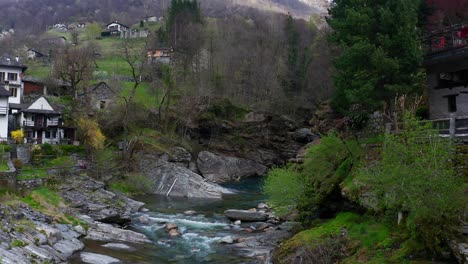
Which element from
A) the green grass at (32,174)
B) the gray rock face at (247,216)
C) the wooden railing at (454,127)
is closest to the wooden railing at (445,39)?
the wooden railing at (454,127)

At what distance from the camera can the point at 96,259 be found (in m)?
21.9

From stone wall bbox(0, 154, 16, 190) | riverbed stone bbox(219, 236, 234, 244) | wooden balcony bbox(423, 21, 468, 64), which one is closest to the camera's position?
riverbed stone bbox(219, 236, 234, 244)

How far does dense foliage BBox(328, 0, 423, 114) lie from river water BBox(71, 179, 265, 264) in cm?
1293

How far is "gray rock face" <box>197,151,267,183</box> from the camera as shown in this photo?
62406mm

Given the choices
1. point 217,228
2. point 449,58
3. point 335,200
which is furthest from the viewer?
point 217,228

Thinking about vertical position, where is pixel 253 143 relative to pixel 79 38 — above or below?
below

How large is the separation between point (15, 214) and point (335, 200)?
62.5ft

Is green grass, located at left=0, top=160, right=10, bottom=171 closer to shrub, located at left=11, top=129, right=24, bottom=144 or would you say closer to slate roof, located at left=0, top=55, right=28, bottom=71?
shrub, located at left=11, top=129, right=24, bottom=144

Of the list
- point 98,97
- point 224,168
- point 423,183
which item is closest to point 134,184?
point 224,168

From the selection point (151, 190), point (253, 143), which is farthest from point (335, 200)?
point (253, 143)

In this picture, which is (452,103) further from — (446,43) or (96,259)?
(96,259)

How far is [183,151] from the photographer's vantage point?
203 ft

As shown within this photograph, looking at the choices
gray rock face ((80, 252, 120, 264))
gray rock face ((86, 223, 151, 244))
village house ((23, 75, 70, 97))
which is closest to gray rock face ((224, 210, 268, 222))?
gray rock face ((86, 223, 151, 244))

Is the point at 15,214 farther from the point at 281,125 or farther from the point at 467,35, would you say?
the point at 281,125
